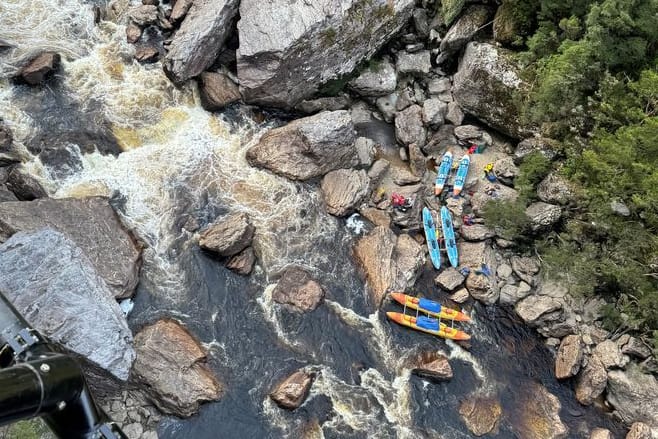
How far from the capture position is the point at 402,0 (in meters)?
19.9

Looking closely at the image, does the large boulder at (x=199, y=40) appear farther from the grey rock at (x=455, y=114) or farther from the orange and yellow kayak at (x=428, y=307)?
the orange and yellow kayak at (x=428, y=307)

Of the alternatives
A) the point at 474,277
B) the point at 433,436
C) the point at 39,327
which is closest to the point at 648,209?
the point at 474,277

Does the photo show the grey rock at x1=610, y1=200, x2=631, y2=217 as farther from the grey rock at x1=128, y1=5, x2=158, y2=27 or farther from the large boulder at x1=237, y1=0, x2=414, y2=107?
the grey rock at x1=128, y1=5, x2=158, y2=27

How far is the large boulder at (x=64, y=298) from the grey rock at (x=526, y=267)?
12.3 meters

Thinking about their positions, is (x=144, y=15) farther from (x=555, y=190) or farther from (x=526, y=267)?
(x=526, y=267)

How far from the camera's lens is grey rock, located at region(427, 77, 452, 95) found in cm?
2097

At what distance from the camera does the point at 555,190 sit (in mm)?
18250

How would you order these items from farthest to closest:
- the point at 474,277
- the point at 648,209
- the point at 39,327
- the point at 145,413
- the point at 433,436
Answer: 1. the point at 474,277
2. the point at 648,209
3. the point at 433,436
4. the point at 145,413
5. the point at 39,327

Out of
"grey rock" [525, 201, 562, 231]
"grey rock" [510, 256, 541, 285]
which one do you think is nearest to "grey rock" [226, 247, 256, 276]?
"grey rock" [510, 256, 541, 285]

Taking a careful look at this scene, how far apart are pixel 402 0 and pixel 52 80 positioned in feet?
41.4

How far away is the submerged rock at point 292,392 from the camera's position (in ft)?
46.2

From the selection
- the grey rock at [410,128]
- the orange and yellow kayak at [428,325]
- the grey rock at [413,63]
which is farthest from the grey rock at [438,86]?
the orange and yellow kayak at [428,325]

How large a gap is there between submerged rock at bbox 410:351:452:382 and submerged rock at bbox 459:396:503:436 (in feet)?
3.05

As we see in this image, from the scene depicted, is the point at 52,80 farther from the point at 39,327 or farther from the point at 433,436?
the point at 433,436
